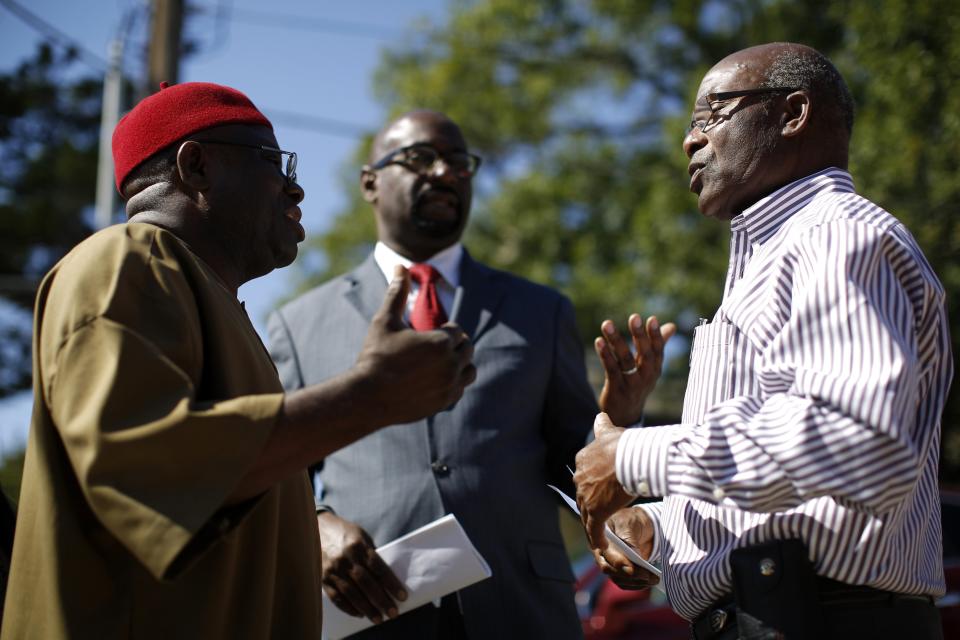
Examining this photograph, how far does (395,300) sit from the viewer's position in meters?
2.17

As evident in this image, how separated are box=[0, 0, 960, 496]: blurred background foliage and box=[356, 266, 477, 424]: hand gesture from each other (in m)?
11.2

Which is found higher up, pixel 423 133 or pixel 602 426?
pixel 423 133

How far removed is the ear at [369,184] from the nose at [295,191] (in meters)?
1.58

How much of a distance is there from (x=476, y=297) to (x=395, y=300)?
1.81m

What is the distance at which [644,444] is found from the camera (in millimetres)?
2338

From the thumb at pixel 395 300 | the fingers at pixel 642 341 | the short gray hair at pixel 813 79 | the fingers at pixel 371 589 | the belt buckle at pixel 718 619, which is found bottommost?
the fingers at pixel 371 589

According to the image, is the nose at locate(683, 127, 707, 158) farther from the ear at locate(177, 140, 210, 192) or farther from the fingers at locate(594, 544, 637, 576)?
the ear at locate(177, 140, 210, 192)

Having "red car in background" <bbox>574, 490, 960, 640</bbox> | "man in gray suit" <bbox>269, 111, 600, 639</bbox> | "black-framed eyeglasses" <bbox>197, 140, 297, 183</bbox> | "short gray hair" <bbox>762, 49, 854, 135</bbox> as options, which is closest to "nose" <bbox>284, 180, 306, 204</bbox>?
"black-framed eyeglasses" <bbox>197, 140, 297, 183</bbox>

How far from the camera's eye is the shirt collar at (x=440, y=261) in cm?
410

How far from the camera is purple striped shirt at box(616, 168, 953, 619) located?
82.1 inches

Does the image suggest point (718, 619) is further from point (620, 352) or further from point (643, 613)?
point (643, 613)

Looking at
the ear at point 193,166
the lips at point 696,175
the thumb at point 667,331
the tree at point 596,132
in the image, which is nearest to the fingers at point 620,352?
the thumb at point 667,331

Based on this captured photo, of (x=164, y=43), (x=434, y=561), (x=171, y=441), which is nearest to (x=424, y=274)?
(x=434, y=561)

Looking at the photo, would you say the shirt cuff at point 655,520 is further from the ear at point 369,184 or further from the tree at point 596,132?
the tree at point 596,132
